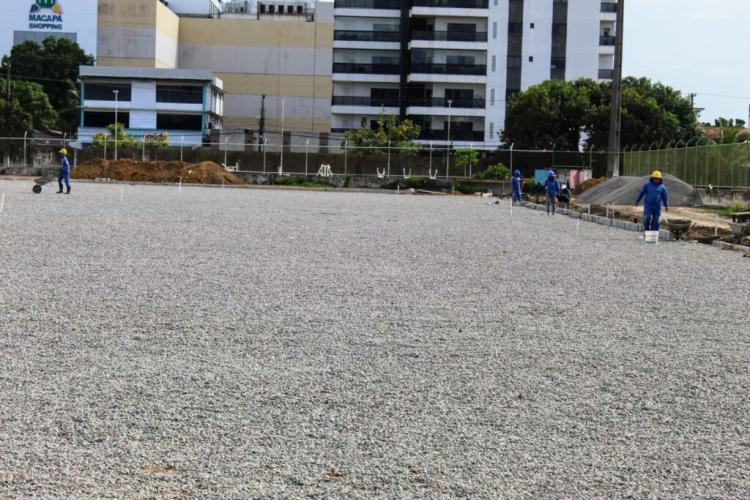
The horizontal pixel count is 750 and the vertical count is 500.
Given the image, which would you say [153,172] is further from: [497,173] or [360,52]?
[360,52]

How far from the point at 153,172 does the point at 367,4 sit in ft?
137

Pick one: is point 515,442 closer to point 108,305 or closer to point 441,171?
point 108,305

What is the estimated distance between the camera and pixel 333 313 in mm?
10672

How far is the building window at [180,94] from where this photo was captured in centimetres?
9088

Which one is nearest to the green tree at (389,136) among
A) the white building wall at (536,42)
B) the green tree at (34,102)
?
the white building wall at (536,42)

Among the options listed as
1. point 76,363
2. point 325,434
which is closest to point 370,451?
point 325,434

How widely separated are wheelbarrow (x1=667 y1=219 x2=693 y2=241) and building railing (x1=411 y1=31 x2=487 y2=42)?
72418 millimetres

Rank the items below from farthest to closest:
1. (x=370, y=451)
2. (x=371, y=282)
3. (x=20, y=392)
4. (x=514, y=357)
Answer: (x=371, y=282) < (x=514, y=357) < (x=20, y=392) < (x=370, y=451)

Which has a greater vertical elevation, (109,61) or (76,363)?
(109,61)

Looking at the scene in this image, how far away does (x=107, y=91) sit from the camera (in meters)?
90.7

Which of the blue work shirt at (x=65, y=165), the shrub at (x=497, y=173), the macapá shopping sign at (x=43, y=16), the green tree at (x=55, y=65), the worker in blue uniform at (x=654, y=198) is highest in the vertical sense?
the macapá shopping sign at (x=43, y=16)

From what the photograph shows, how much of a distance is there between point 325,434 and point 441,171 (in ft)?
226

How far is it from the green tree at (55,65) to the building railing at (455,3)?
3314 cm

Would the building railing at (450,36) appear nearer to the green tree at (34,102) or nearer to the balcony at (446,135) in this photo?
the balcony at (446,135)
